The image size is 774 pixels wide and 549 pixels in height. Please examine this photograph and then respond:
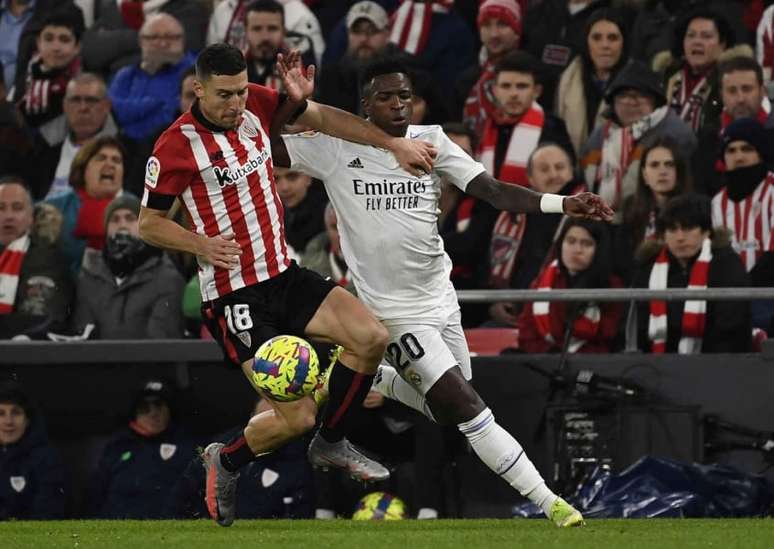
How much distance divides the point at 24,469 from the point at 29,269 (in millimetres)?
1738

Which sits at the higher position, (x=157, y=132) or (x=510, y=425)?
(x=157, y=132)

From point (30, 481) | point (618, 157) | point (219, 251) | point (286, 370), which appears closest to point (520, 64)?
point (618, 157)

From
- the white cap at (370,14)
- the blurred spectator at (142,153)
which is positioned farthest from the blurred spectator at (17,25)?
the white cap at (370,14)

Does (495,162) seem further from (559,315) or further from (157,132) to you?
(157,132)

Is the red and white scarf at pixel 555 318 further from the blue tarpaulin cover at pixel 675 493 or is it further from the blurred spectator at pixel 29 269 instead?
the blurred spectator at pixel 29 269

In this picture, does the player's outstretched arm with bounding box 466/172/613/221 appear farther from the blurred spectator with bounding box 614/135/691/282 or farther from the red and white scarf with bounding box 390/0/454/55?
the red and white scarf with bounding box 390/0/454/55

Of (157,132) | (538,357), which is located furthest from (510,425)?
(157,132)

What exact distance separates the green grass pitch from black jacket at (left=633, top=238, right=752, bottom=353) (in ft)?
6.76

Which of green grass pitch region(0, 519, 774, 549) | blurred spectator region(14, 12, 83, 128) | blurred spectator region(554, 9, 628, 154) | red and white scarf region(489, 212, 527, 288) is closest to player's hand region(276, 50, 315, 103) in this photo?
green grass pitch region(0, 519, 774, 549)

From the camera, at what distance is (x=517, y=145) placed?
1358 cm

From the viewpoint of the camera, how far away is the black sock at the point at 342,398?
32.5 ft

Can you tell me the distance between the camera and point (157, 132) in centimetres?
1494

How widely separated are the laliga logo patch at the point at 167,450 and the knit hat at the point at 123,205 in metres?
1.91

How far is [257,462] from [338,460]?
2415 mm
